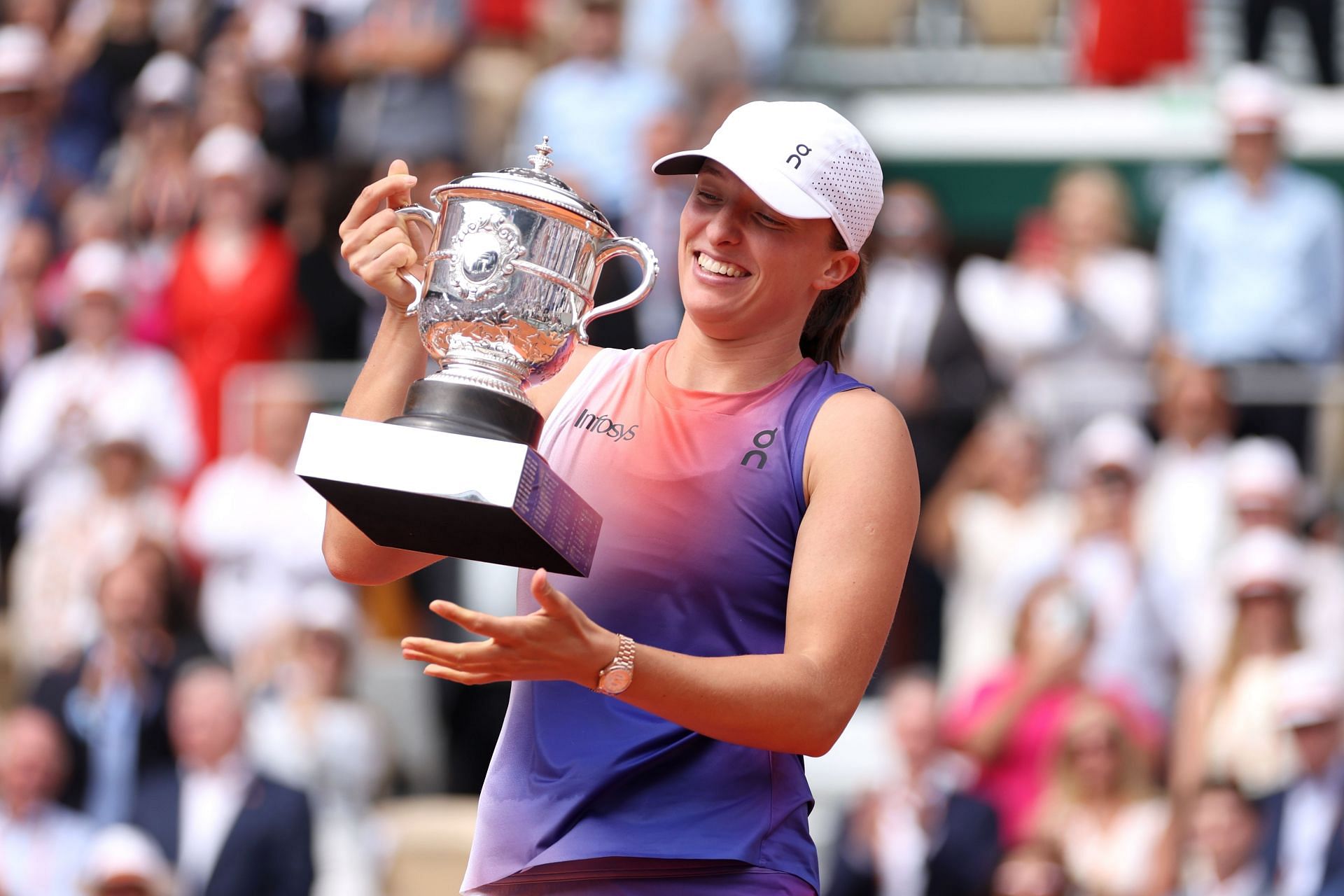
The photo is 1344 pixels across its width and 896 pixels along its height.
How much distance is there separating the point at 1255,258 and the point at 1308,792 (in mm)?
2596

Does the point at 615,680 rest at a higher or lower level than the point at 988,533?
higher

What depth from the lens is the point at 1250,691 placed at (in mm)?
6910

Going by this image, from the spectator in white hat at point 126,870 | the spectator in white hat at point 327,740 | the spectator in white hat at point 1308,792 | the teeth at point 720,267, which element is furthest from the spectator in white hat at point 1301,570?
the teeth at point 720,267

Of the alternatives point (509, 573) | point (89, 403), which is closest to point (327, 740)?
point (509, 573)

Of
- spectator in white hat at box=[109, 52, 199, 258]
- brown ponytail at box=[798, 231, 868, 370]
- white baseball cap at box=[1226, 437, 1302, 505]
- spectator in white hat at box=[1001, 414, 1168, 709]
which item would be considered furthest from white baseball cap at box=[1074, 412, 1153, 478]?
brown ponytail at box=[798, 231, 868, 370]

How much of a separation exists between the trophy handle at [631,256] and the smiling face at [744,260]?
5 cm

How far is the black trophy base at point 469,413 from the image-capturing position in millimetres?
2684

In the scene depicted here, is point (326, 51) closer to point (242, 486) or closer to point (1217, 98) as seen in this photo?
point (242, 486)

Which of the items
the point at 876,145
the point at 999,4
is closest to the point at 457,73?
the point at 876,145

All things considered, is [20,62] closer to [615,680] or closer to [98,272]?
[98,272]

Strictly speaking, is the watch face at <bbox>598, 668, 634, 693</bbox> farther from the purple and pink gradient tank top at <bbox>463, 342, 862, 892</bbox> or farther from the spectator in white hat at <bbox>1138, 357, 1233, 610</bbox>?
the spectator in white hat at <bbox>1138, 357, 1233, 610</bbox>

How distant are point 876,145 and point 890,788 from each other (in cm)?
519

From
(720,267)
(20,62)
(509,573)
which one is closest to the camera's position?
(720,267)

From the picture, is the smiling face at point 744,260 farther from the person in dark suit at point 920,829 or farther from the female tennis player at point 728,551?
the person in dark suit at point 920,829
